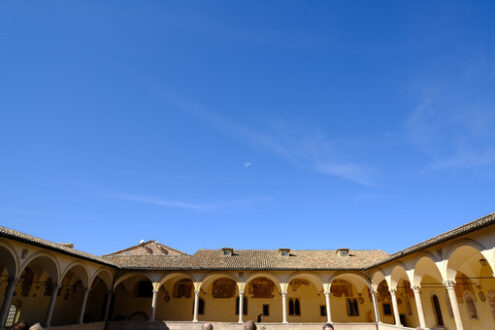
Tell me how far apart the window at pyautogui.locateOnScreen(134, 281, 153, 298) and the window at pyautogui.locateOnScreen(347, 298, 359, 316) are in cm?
1549

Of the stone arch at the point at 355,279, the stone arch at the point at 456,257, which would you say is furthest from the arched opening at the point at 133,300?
the stone arch at the point at 456,257

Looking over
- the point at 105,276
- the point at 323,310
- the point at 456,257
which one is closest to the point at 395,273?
the point at 456,257

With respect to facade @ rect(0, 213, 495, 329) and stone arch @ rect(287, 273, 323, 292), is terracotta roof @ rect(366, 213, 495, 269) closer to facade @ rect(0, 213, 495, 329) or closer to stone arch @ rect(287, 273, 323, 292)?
facade @ rect(0, 213, 495, 329)

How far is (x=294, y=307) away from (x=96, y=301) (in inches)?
609

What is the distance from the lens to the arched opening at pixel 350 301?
2353cm

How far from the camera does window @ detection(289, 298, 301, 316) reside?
2397 cm

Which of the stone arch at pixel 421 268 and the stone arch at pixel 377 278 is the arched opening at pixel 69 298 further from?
the stone arch at pixel 421 268

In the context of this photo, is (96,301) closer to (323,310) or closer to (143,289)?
(143,289)

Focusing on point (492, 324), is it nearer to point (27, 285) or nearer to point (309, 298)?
point (309, 298)

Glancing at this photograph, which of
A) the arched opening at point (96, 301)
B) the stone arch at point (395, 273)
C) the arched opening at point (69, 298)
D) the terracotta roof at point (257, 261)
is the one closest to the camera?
the stone arch at point (395, 273)

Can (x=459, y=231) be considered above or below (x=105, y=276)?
above

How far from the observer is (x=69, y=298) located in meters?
21.5

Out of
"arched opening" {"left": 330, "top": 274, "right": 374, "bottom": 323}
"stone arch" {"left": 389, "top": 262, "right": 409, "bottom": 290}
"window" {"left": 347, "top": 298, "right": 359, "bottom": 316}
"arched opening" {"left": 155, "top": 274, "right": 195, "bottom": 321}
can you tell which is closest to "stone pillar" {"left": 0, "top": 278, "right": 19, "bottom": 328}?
"arched opening" {"left": 155, "top": 274, "right": 195, "bottom": 321}

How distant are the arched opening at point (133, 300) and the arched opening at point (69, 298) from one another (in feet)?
9.32
